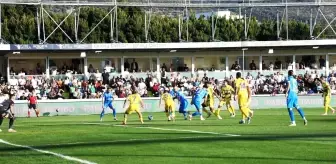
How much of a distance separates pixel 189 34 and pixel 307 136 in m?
47.9

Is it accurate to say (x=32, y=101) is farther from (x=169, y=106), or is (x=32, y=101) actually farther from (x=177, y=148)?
(x=177, y=148)

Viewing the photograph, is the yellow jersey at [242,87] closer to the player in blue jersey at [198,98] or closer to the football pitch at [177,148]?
the football pitch at [177,148]

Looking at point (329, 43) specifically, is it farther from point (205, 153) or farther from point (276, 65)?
point (205, 153)

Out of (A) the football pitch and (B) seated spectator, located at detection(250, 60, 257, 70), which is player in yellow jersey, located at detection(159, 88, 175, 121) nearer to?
(A) the football pitch

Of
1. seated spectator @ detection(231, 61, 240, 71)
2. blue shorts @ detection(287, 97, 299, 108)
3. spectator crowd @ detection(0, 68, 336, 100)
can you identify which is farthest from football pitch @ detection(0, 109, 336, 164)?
seated spectator @ detection(231, 61, 240, 71)

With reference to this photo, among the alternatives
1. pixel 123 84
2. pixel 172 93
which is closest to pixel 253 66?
pixel 123 84

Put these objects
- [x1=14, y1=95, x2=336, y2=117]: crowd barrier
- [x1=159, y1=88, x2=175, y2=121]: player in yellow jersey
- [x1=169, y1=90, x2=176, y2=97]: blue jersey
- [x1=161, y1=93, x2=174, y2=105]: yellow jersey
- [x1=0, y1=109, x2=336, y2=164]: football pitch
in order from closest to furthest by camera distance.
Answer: [x1=0, y1=109, x2=336, y2=164]: football pitch, [x1=159, y1=88, x2=175, y2=121]: player in yellow jersey, [x1=161, y1=93, x2=174, y2=105]: yellow jersey, [x1=169, y1=90, x2=176, y2=97]: blue jersey, [x1=14, y1=95, x2=336, y2=117]: crowd barrier

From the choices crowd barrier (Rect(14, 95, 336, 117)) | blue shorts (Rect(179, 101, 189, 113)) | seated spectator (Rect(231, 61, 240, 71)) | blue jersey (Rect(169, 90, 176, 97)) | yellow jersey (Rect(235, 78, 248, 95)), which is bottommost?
crowd barrier (Rect(14, 95, 336, 117))

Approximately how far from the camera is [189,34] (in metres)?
66.3

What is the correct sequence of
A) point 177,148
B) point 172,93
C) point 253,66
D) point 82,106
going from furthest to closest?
point 253,66 → point 82,106 → point 172,93 → point 177,148

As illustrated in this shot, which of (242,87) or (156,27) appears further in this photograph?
(156,27)

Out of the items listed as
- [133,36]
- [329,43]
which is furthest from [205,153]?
[133,36]

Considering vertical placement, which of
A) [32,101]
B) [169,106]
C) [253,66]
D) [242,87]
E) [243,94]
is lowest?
[32,101]

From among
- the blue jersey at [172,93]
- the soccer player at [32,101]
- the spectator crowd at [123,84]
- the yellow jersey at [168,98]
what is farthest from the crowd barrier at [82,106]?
the yellow jersey at [168,98]
